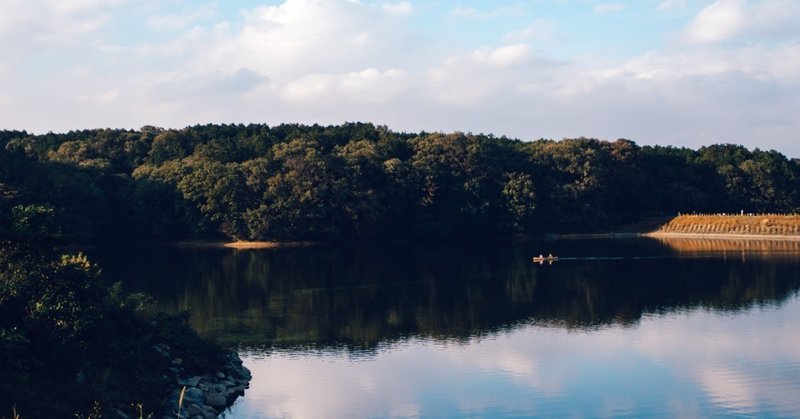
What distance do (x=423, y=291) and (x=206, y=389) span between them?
26961 mm

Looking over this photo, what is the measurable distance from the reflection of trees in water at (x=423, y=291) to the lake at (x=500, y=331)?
6.5 inches

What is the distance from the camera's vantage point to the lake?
28594 millimetres

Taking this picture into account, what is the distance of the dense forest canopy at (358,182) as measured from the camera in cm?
8719

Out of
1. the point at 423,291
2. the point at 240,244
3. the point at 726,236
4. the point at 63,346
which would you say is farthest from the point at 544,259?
the point at 63,346

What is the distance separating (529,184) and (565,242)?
25.2 feet

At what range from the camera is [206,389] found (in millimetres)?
28031

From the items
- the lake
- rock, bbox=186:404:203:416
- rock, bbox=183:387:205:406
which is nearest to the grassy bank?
the lake

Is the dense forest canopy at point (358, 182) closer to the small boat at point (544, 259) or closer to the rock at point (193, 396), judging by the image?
the small boat at point (544, 259)

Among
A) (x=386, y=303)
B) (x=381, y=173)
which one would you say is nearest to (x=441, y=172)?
(x=381, y=173)

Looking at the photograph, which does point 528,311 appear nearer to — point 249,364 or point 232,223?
point 249,364

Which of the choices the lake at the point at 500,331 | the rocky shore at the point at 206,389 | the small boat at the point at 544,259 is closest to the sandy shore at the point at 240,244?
the lake at the point at 500,331

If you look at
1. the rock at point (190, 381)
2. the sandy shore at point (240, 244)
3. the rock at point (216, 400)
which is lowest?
the rock at point (216, 400)

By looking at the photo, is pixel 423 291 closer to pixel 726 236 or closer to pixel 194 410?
pixel 194 410

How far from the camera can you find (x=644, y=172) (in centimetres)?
10762
